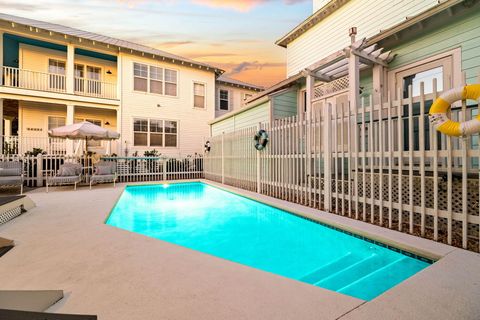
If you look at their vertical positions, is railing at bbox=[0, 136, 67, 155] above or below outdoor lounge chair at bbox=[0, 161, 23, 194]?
above

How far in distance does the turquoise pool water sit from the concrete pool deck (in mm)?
370

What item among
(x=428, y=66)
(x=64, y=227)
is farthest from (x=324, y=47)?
(x=64, y=227)

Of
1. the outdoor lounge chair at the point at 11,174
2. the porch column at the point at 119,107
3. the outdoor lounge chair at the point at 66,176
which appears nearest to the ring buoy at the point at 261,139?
the outdoor lounge chair at the point at 66,176

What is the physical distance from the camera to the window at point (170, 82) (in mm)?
14000

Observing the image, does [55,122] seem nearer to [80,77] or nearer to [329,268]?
[80,77]

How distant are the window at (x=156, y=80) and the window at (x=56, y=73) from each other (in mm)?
4413

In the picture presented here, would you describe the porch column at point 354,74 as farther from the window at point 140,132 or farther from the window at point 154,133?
the window at point 140,132

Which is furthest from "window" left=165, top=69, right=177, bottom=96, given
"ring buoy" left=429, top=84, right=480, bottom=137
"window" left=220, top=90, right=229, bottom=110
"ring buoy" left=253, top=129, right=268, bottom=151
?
"ring buoy" left=429, top=84, right=480, bottom=137

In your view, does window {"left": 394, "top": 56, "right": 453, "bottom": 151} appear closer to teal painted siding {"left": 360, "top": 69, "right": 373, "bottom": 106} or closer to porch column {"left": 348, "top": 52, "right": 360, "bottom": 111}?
teal painted siding {"left": 360, "top": 69, "right": 373, "bottom": 106}

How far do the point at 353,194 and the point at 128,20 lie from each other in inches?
613

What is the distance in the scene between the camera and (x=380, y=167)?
11.2ft

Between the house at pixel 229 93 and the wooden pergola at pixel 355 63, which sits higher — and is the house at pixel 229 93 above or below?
above

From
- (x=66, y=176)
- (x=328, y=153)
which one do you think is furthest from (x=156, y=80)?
(x=328, y=153)

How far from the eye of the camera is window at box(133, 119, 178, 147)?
1309cm
